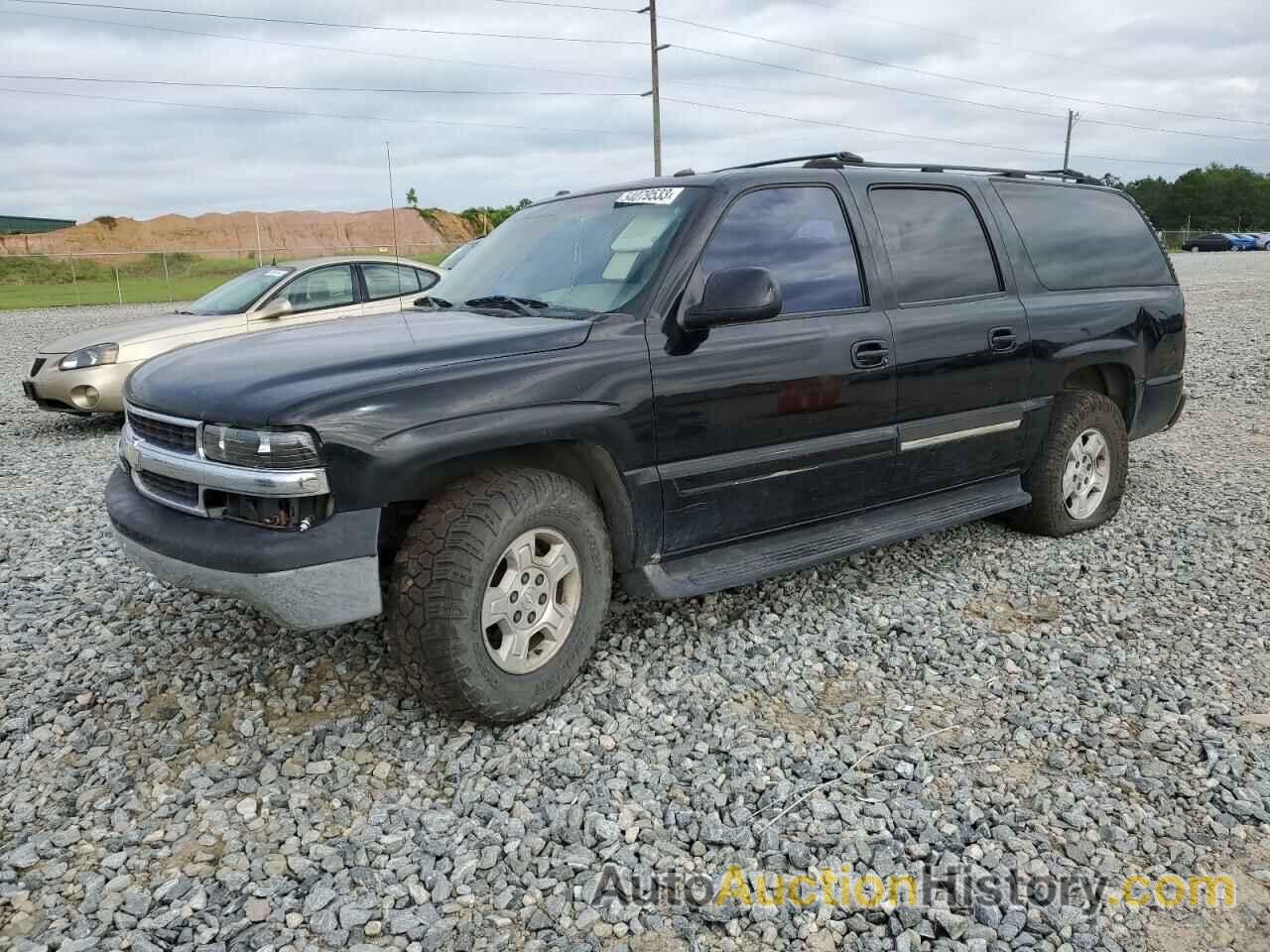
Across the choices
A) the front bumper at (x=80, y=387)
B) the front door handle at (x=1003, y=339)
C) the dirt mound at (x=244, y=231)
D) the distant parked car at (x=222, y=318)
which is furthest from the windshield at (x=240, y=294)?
the dirt mound at (x=244, y=231)

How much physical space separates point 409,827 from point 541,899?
518 mm

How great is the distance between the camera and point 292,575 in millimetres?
2773

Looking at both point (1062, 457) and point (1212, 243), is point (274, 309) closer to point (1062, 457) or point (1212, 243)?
point (1062, 457)

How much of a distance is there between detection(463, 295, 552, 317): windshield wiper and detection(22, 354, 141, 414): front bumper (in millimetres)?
5692

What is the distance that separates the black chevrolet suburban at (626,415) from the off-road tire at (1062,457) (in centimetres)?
2

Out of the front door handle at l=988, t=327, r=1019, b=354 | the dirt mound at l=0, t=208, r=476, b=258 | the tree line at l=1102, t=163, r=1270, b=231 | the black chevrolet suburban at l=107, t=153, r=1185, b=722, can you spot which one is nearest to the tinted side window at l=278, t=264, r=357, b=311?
the black chevrolet suburban at l=107, t=153, r=1185, b=722

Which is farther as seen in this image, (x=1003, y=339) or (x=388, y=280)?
(x=388, y=280)

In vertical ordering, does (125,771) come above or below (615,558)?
below

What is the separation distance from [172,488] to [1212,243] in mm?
64696

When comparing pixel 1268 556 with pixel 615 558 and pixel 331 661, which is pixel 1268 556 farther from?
pixel 331 661

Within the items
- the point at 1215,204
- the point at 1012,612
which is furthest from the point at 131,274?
the point at 1215,204

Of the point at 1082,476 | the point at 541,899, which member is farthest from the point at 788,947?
the point at 1082,476

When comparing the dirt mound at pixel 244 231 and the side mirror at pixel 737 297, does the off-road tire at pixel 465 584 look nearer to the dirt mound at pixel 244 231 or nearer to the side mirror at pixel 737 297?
the side mirror at pixel 737 297

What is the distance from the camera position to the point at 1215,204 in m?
88.2
